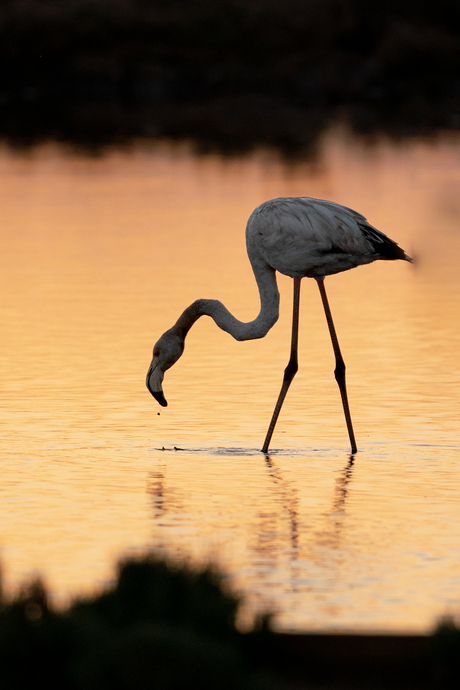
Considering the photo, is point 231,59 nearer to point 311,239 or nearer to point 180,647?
point 311,239

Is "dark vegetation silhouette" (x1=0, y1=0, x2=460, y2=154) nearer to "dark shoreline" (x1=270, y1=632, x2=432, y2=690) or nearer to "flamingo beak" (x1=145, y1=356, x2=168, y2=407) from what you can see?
"flamingo beak" (x1=145, y1=356, x2=168, y2=407)

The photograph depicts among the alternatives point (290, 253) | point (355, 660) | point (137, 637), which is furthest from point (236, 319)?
point (137, 637)

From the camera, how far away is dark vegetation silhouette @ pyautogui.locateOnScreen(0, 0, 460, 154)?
65750 millimetres

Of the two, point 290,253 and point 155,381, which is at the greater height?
point 290,253

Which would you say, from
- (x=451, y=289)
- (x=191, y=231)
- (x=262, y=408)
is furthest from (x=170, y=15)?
(x=262, y=408)

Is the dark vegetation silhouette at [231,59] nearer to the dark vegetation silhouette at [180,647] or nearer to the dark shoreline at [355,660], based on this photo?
the dark vegetation silhouette at [180,647]

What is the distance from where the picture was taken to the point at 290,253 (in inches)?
453

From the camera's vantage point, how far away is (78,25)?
8156 centimetres

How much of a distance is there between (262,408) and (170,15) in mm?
74804

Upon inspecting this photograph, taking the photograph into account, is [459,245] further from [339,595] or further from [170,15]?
[170,15]

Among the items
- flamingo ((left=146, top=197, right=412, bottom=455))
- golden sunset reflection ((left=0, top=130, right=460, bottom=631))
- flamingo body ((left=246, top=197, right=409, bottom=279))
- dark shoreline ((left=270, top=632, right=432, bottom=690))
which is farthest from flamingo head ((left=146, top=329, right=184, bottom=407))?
dark shoreline ((left=270, top=632, right=432, bottom=690))

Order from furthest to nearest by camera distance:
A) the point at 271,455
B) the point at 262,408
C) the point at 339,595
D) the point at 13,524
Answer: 1. the point at 262,408
2. the point at 271,455
3. the point at 13,524
4. the point at 339,595

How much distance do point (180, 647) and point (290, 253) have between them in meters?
6.54

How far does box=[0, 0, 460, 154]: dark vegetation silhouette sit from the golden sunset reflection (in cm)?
3745
